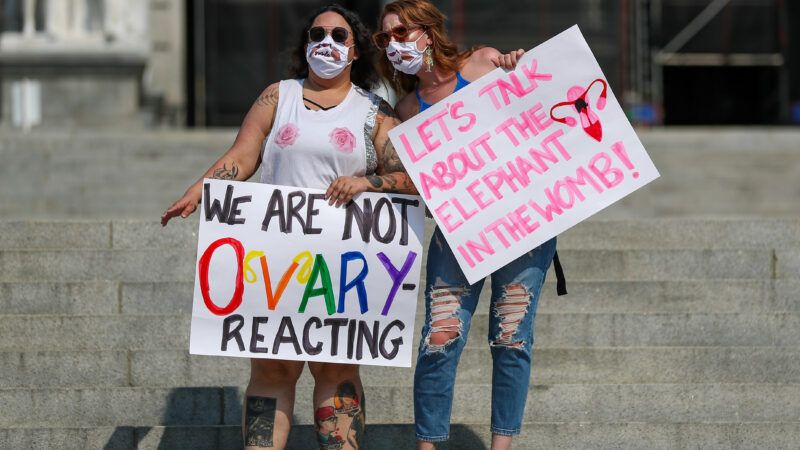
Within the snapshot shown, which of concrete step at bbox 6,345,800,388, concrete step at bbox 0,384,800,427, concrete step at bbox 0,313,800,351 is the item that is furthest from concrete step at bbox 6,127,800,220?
concrete step at bbox 0,384,800,427

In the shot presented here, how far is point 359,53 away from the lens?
499cm

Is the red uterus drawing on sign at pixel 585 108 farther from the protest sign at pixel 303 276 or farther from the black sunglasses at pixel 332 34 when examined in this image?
the black sunglasses at pixel 332 34

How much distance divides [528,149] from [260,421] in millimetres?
1465

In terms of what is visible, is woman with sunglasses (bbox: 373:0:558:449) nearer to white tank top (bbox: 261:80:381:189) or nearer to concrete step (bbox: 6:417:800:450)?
white tank top (bbox: 261:80:381:189)

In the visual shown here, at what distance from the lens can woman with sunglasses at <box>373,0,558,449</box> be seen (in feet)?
15.9

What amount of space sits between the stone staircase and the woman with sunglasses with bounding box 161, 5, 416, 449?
890mm

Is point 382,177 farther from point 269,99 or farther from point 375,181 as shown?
point 269,99

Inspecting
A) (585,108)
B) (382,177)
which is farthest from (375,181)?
(585,108)

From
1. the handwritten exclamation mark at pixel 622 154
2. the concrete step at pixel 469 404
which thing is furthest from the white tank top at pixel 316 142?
the concrete step at pixel 469 404

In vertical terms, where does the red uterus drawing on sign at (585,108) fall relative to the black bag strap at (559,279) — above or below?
above

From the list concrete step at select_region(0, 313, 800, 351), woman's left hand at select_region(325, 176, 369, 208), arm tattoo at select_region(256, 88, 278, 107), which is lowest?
concrete step at select_region(0, 313, 800, 351)

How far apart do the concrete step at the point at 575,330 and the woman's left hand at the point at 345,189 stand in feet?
7.44

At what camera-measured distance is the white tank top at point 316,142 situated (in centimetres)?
482

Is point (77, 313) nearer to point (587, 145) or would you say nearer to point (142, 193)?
point (587, 145)
